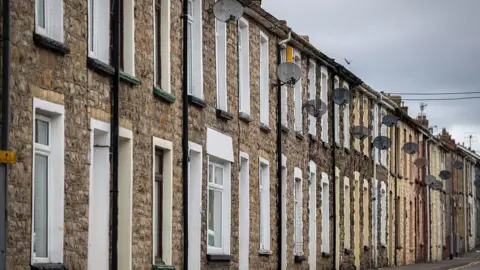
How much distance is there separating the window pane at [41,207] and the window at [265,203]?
1392 centimetres

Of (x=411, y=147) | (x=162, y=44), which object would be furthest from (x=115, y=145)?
(x=411, y=147)

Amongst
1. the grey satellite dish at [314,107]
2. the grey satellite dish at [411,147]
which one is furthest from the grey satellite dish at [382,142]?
the grey satellite dish at [314,107]

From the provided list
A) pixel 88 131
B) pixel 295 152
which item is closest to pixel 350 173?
pixel 295 152

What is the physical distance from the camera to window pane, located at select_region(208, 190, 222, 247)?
2663 cm

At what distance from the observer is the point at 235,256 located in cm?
2791

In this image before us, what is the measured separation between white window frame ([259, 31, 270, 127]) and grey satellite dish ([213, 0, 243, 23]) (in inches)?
225

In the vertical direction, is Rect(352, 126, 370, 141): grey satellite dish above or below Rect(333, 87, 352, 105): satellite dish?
below

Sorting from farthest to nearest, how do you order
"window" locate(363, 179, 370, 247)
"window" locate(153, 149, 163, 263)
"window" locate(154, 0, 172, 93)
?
"window" locate(363, 179, 370, 247)
"window" locate(154, 0, 172, 93)
"window" locate(153, 149, 163, 263)

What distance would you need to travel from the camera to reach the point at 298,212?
115ft

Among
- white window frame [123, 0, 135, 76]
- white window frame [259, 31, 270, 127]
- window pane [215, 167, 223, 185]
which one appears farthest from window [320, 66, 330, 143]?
white window frame [123, 0, 135, 76]

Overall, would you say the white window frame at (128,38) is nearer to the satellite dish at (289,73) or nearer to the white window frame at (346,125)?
the satellite dish at (289,73)

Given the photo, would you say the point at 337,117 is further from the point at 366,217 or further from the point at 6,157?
the point at 6,157

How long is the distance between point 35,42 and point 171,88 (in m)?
6.81

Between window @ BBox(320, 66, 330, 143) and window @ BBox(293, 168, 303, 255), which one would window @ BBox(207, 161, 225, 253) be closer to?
window @ BBox(293, 168, 303, 255)
